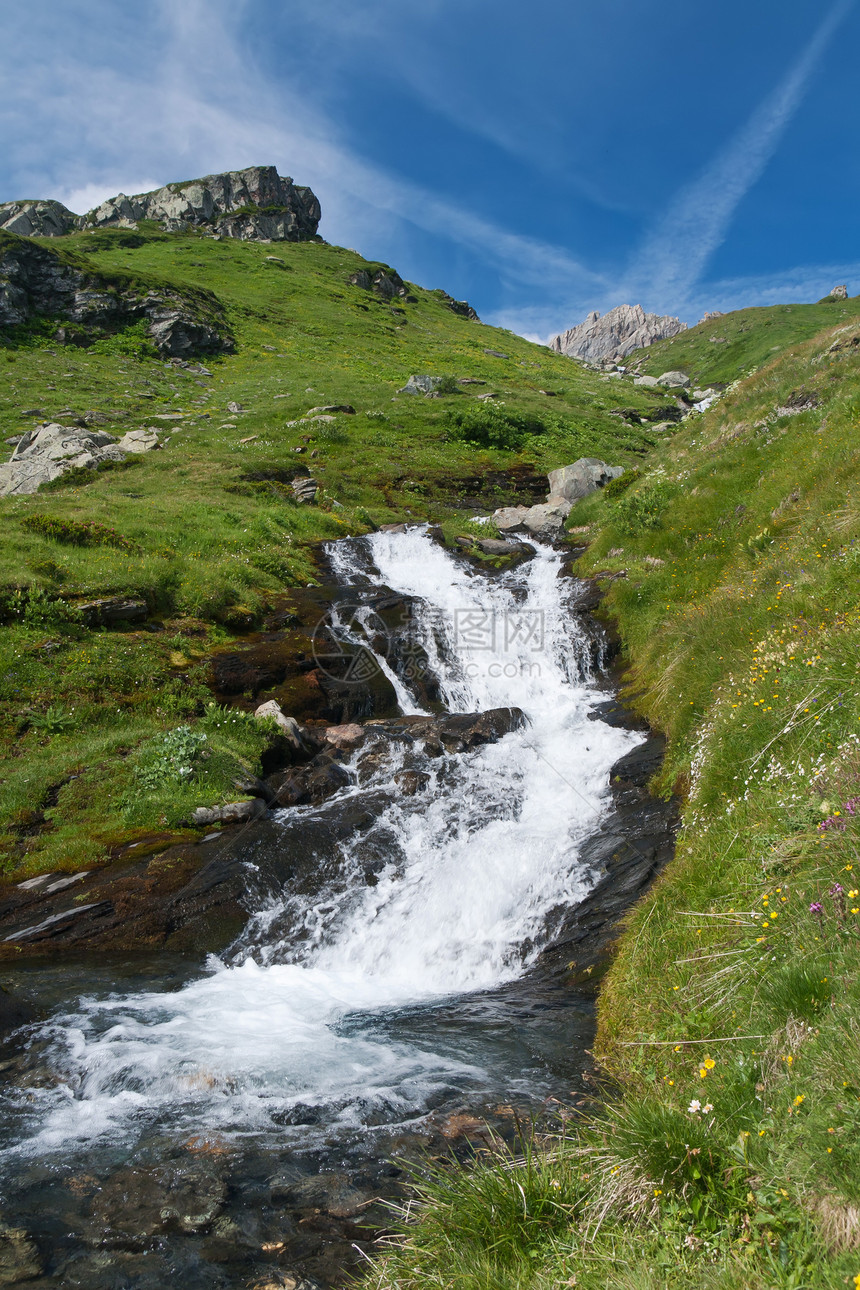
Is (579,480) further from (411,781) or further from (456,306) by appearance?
(456,306)

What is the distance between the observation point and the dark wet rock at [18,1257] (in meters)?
3.81

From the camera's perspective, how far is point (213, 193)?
4321 inches

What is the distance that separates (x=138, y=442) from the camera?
34719 millimetres

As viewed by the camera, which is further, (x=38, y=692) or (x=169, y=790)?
(x=38, y=692)

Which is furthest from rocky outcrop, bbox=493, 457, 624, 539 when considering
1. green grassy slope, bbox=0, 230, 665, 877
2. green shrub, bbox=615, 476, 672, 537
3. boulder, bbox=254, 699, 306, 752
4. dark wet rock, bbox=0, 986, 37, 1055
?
dark wet rock, bbox=0, 986, 37, 1055

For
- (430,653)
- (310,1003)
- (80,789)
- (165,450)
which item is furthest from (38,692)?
(165,450)

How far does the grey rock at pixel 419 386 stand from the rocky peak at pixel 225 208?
75.3m

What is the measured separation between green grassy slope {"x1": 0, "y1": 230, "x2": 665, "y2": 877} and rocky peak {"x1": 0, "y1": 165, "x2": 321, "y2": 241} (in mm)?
27455

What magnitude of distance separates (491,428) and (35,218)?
92537mm

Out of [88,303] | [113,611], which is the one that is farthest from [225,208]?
[113,611]

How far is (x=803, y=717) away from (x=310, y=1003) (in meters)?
6.53

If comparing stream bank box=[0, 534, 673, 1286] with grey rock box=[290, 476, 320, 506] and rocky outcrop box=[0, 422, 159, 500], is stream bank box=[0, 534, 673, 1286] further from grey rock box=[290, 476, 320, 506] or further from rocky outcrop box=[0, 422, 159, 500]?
rocky outcrop box=[0, 422, 159, 500]

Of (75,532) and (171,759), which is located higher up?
(75,532)

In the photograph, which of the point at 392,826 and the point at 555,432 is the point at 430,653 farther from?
the point at 555,432
